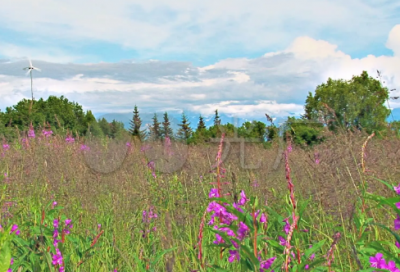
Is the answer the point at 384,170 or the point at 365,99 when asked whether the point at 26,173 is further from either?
the point at 365,99

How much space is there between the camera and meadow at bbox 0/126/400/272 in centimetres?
195

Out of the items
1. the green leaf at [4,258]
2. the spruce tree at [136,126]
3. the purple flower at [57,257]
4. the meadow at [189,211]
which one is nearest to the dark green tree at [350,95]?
the spruce tree at [136,126]

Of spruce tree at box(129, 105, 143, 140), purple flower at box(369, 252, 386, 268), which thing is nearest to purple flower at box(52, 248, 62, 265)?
purple flower at box(369, 252, 386, 268)

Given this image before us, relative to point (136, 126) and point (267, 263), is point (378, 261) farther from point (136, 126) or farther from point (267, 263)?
point (136, 126)

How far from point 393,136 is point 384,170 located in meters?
2.19

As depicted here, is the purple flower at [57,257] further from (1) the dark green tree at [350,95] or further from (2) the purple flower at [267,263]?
(1) the dark green tree at [350,95]

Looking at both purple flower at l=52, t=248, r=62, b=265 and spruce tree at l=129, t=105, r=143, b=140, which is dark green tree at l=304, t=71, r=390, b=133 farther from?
purple flower at l=52, t=248, r=62, b=265

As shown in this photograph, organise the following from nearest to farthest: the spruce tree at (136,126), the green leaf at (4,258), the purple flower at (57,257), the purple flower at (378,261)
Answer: the green leaf at (4,258) < the purple flower at (378,261) < the purple flower at (57,257) < the spruce tree at (136,126)

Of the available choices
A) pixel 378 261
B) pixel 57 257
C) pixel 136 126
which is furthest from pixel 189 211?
pixel 136 126

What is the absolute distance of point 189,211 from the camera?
3.66m

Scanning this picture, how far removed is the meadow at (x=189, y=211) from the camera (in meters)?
1.95

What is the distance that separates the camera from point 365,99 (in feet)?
62.9

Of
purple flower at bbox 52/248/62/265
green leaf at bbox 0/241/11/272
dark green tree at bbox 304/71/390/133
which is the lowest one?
purple flower at bbox 52/248/62/265

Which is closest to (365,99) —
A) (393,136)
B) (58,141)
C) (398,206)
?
(393,136)
